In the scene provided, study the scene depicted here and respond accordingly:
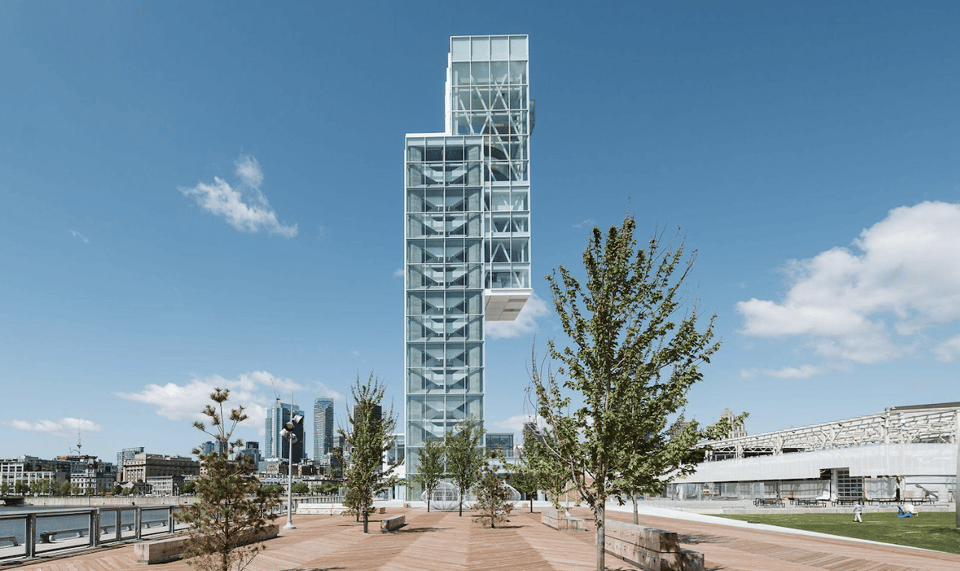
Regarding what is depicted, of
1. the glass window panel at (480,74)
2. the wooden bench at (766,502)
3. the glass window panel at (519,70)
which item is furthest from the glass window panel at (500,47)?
the wooden bench at (766,502)

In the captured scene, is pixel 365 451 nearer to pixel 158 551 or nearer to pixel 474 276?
pixel 158 551

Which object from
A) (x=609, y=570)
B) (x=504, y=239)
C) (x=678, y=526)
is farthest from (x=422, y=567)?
(x=504, y=239)

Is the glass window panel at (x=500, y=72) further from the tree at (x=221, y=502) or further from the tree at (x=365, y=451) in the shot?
the tree at (x=221, y=502)

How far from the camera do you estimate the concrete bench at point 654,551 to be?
16.0 m

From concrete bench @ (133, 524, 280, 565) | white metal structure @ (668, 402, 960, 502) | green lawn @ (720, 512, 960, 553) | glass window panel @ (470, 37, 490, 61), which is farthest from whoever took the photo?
glass window panel @ (470, 37, 490, 61)

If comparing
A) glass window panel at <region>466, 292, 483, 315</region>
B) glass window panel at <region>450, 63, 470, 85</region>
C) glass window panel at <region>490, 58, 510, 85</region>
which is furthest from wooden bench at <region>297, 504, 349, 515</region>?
glass window panel at <region>490, 58, 510, 85</region>

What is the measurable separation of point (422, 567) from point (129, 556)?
9.67 meters

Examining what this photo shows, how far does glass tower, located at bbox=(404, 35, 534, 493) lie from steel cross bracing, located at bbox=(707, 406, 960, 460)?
92.0ft

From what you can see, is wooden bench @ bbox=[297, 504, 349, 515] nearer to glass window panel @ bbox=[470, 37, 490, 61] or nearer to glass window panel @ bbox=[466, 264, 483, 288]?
glass window panel @ bbox=[466, 264, 483, 288]

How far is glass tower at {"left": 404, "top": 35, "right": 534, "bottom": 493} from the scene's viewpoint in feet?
268

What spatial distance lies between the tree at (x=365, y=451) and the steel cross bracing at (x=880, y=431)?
48508mm

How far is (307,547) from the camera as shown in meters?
25.4

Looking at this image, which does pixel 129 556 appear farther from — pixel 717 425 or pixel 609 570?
pixel 717 425

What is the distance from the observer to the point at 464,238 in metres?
82.7
